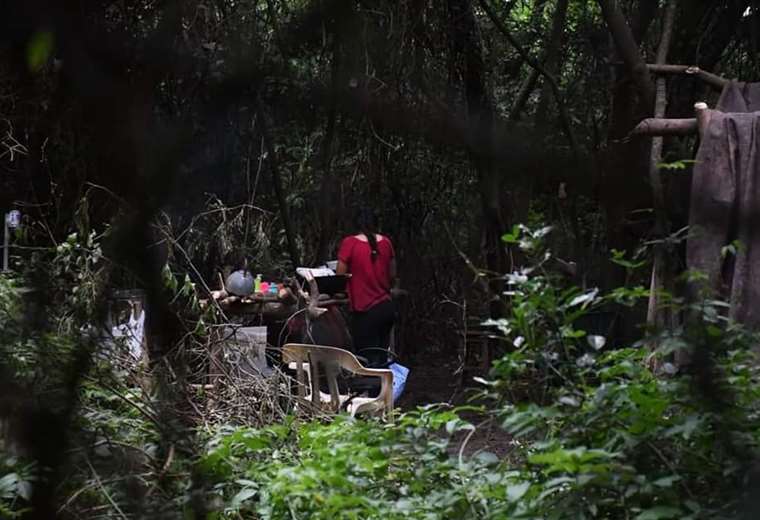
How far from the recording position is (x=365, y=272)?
5.22 metres

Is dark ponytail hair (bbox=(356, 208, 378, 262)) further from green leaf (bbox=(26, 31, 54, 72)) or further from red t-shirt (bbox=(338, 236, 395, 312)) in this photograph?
green leaf (bbox=(26, 31, 54, 72))

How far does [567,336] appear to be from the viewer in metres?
1.48

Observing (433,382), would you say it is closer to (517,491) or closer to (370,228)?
(370,228)

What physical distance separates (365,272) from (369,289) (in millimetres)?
91

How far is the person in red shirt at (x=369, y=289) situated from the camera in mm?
5207

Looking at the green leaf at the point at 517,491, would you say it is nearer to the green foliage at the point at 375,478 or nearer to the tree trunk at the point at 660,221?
the green foliage at the point at 375,478

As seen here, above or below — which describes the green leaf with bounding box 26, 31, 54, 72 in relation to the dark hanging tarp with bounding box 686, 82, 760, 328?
above

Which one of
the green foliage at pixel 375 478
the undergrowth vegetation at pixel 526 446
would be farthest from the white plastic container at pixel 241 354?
the undergrowth vegetation at pixel 526 446

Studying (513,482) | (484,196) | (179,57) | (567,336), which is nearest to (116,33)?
(179,57)

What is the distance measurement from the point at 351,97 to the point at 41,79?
140mm

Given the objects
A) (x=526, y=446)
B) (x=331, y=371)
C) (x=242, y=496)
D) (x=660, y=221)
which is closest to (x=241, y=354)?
(x=331, y=371)

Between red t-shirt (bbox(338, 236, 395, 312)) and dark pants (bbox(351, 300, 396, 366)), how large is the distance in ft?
0.10

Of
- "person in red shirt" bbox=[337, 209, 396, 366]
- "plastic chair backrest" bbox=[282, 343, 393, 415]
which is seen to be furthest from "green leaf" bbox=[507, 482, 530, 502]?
"person in red shirt" bbox=[337, 209, 396, 366]

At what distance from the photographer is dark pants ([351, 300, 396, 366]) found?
5254 millimetres
